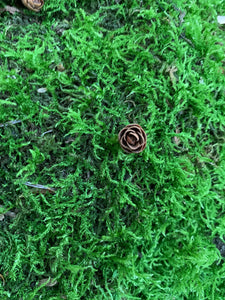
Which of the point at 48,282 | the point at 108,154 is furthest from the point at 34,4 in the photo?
the point at 48,282

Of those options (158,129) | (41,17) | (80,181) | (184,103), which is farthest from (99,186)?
(41,17)

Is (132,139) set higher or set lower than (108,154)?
higher

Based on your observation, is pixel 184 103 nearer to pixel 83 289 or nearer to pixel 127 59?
pixel 127 59

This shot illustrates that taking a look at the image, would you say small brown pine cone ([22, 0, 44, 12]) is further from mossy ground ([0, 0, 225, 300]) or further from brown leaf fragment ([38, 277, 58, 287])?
brown leaf fragment ([38, 277, 58, 287])

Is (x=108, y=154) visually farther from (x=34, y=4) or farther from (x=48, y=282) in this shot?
(x=34, y=4)

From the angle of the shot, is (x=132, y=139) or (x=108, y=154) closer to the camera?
(x=132, y=139)

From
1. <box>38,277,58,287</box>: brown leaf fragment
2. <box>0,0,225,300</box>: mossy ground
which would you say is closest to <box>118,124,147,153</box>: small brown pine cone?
<box>0,0,225,300</box>: mossy ground

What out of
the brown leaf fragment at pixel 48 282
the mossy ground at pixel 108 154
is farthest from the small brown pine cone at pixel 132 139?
the brown leaf fragment at pixel 48 282
